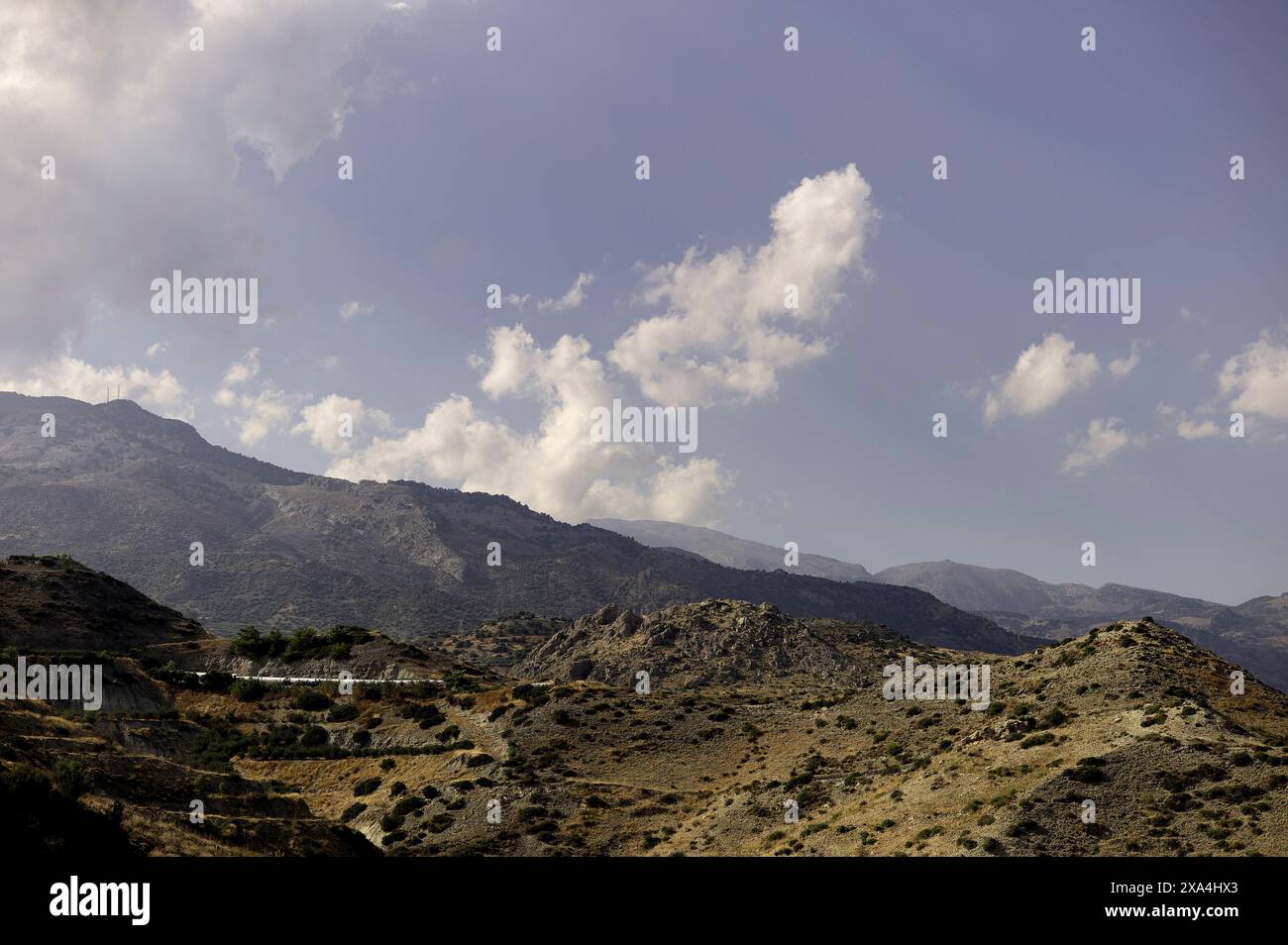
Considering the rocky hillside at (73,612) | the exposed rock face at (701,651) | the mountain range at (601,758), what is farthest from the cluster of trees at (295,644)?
the exposed rock face at (701,651)

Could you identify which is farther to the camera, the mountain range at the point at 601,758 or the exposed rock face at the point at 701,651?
the exposed rock face at the point at 701,651

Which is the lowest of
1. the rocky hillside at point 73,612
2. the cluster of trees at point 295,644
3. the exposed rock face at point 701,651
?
the exposed rock face at point 701,651

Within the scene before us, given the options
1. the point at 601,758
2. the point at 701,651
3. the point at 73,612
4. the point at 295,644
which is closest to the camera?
the point at 601,758

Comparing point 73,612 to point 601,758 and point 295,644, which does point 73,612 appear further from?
point 601,758

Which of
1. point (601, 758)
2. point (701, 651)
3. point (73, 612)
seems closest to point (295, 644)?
point (73, 612)

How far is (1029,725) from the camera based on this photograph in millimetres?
45438

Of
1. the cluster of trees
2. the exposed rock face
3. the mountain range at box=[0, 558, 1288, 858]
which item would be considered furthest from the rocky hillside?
Result: the exposed rock face

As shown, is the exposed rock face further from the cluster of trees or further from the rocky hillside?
the rocky hillside

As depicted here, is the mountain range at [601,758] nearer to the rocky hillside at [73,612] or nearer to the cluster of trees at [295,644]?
the cluster of trees at [295,644]

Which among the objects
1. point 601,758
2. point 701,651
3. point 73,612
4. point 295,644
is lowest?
point 601,758

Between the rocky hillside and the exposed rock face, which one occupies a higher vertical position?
the rocky hillside

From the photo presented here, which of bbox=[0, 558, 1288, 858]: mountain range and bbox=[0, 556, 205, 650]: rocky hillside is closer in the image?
bbox=[0, 558, 1288, 858]: mountain range
